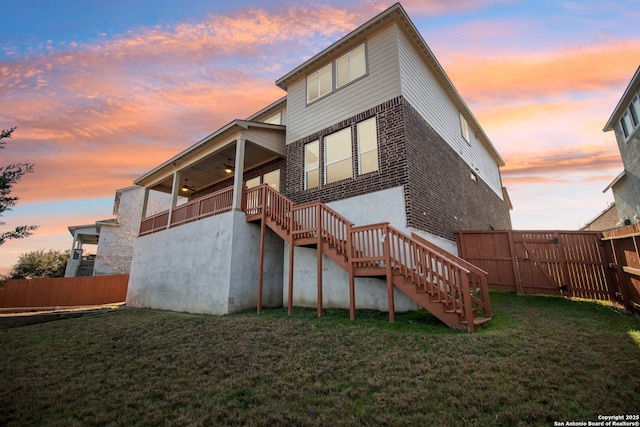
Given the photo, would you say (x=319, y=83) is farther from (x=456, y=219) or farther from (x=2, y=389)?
(x=2, y=389)

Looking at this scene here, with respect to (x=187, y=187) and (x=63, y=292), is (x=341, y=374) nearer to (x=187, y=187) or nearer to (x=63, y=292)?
(x=187, y=187)

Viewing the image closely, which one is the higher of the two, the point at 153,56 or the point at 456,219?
the point at 153,56

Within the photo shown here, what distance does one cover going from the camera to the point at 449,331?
5.29 meters

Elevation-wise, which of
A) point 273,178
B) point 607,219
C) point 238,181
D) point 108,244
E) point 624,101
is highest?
point 624,101

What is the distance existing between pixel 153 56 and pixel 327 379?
12.2 m

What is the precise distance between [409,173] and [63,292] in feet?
73.4

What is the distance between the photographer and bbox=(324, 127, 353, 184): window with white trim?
9.47m

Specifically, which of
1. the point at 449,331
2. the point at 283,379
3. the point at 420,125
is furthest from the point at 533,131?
the point at 283,379

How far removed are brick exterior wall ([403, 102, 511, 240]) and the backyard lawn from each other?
3.15 meters

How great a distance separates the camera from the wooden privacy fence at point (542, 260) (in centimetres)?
838

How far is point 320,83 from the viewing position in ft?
36.0

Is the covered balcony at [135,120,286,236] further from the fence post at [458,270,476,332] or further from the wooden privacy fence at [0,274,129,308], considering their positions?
the wooden privacy fence at [0,274,129,308]

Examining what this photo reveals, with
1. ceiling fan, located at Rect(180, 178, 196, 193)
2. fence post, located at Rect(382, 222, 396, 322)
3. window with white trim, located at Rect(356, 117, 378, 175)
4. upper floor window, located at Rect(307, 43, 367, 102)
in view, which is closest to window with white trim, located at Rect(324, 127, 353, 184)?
window with white trim, located at Rect(356, 117, 378, 175)

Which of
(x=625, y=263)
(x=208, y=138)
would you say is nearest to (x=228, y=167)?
(x=208, y=138)
